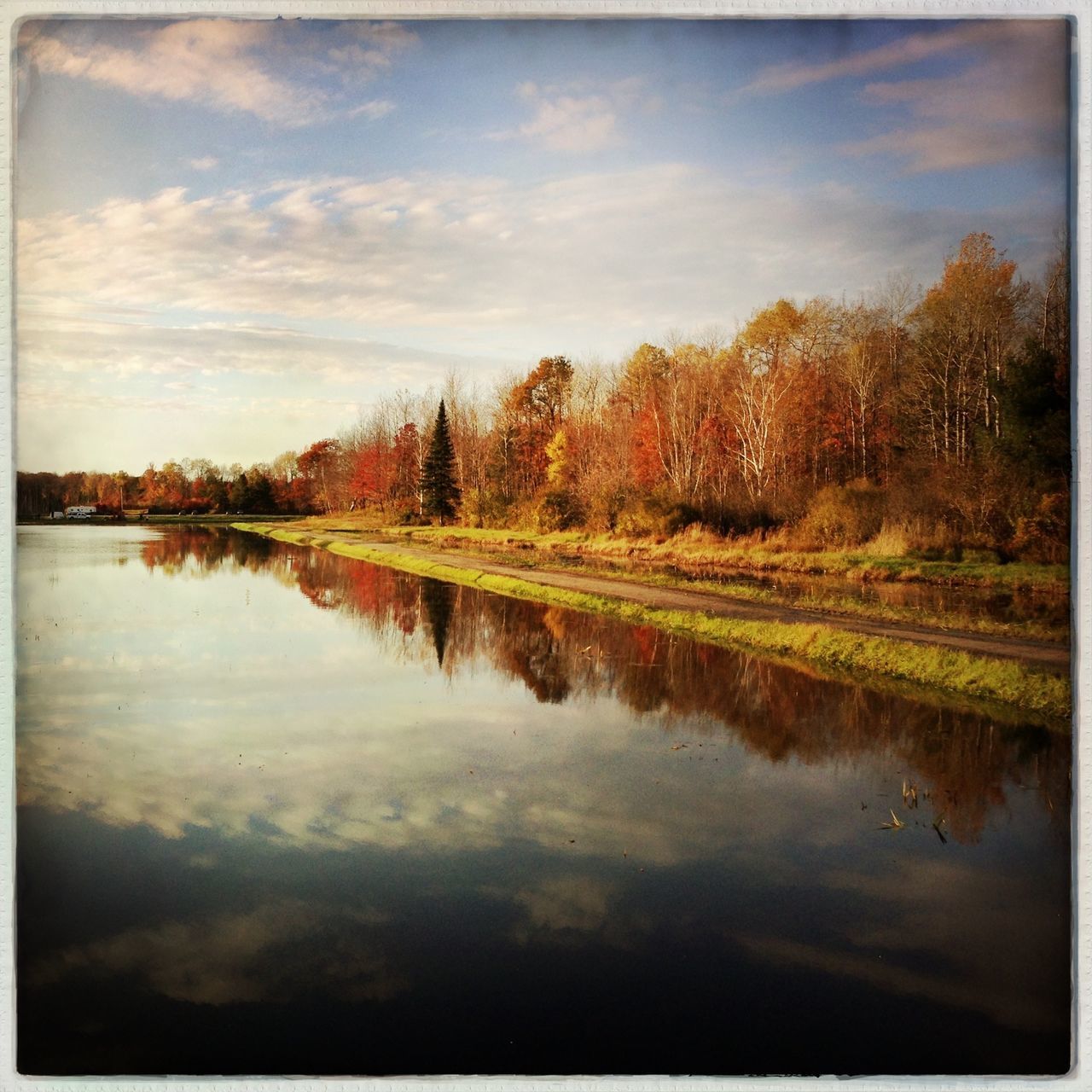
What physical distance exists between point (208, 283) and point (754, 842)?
433cm

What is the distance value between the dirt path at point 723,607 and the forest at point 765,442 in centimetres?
49

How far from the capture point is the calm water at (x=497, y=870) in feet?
10.4

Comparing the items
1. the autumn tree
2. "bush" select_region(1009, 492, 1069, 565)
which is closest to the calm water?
"bush" select_region(1009, 492, 1069, 565)

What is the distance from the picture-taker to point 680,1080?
3207mm

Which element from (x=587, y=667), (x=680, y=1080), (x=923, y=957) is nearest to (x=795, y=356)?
(x=587, y=667)

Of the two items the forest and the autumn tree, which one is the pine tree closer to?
the forest

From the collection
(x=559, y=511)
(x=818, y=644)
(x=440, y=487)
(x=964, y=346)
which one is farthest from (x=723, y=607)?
(x=964, y=346)

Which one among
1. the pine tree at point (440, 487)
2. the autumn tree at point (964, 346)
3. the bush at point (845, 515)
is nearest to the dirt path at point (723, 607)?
the pine tree at point (440, 487)

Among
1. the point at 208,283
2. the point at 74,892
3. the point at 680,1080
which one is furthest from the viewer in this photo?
the point at 208,283

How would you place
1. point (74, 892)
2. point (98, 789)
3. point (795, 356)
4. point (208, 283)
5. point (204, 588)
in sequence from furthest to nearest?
1. point (204, 588)
2. point (795, 356)
3. point (208, 283)
4. point (98, 789)
5. point (74, 892)

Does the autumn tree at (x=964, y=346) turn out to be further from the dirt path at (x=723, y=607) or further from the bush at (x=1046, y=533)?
the dirt path at (x=723, y=607)

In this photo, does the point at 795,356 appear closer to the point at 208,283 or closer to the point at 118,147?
the point at 208,283

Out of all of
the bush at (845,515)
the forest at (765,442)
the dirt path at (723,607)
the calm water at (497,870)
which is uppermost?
the forest at (765,442)

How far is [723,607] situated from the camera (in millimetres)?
6270
